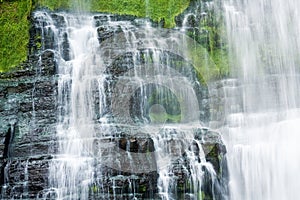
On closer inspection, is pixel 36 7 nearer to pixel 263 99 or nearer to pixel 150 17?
pixel 150 17

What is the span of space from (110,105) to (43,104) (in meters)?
1.77

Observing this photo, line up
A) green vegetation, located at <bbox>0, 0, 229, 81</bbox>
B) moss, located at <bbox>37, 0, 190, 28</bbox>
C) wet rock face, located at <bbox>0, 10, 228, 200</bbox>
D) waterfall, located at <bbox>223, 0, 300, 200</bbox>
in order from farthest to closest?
moss, located at <bbox>37, 0, 190, 28</bbox>
green vegetation, located at <bbox>0, 0, 229, 81</bbox>
waterfall, located at <bbox>223, 0, 300, 200</bbox>
wet rock face, located at <bbox>0, 10, 228, 200</bbox>

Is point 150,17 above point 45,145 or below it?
above

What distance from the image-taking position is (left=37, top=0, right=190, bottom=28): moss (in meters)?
13.8

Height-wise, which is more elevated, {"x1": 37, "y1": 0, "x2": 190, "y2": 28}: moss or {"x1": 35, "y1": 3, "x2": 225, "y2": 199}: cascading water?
{"x1": 37, "y1": 0, "x2": 190, "y2": 28}: moss

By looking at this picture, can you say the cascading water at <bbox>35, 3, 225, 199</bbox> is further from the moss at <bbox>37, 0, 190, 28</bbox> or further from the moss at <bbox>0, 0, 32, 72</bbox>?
the moss at <bbox>0, 0, 32, 72</bbox>

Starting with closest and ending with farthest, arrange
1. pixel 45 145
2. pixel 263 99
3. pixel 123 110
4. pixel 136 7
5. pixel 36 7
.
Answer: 1. pixel 45 145
2. pixel 123 110
3. pixel 263 99
4. pixel 36 7
5. pixel 136 7

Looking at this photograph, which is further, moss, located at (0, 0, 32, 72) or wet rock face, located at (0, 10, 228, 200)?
moss, located at (0, 0, 32, 72)

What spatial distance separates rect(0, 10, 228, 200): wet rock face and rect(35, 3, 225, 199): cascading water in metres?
0.03

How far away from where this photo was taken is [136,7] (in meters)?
14.1

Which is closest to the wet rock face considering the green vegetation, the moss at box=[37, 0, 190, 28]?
the green vegetation

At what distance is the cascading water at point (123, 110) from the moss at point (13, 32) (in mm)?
576

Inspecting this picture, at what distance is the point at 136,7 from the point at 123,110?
3920 millimetres

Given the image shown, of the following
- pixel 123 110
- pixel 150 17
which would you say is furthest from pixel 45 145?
pixel 150 17
